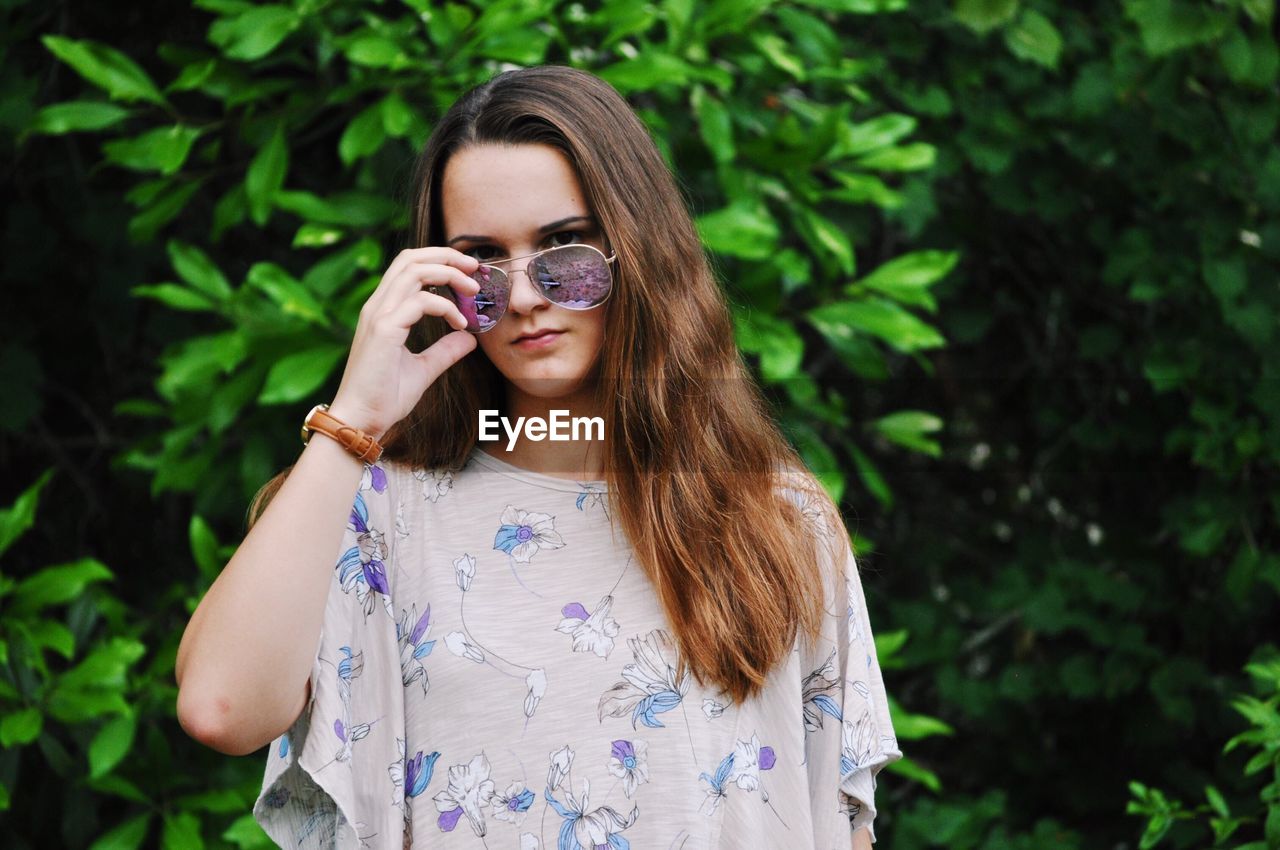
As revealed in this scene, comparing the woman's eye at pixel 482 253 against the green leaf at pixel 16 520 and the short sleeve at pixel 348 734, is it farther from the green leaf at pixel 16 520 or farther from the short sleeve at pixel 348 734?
the green leaf at pixel 16 520

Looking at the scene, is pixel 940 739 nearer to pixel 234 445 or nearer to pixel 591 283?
pixel 234 445

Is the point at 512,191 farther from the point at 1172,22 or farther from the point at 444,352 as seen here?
the point at 1172,22

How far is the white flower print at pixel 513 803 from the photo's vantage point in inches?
56.9

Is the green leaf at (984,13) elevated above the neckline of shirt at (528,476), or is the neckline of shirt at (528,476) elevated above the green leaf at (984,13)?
the neckline of shirt at (528,476)

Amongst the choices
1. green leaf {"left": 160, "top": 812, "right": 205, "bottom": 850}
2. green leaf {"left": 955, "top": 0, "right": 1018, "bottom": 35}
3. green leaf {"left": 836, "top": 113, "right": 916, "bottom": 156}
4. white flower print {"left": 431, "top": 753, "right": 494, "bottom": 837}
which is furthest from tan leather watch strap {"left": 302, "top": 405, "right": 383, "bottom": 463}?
green leaf {"left": 955, "top": 0, "right": 1018, "bottom": 35}

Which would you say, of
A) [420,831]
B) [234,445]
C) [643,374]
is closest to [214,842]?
[234,445]

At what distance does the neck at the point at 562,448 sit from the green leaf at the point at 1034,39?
62.3 inches

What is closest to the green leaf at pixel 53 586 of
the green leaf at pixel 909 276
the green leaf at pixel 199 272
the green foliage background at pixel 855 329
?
the green foliage background at pixel 855 329

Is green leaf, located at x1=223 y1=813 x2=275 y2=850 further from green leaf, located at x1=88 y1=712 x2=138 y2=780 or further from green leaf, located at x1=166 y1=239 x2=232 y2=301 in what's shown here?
green leaf, located at x1=166 y1=239 x2=232 y2=301

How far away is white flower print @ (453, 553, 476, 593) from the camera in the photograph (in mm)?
1527

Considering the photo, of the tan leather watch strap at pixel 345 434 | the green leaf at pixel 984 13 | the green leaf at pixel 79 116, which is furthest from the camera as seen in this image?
the green leaf at pixel 984 13

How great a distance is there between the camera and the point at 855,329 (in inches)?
101

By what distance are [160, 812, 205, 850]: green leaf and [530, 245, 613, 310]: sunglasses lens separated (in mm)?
1201

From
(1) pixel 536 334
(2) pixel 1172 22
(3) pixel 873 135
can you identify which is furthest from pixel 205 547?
(2) pixel 1172 22
